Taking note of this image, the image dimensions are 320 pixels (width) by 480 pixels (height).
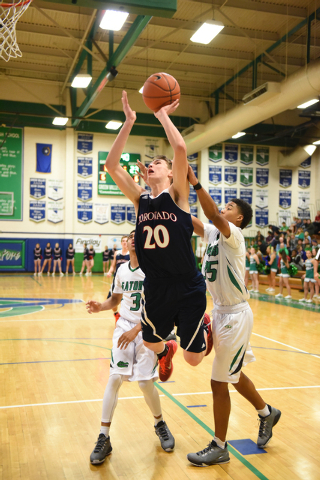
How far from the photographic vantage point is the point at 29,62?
20250 mm

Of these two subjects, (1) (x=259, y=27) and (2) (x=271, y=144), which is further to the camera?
(2) (x=271, y=144)

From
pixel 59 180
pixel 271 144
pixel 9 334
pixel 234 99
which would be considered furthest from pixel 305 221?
pixel 9 334

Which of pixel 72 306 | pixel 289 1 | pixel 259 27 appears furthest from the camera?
pixel 259 27

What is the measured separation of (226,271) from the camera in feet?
11.1

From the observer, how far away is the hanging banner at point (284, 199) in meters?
25.4

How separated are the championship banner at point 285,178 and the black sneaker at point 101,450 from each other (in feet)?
77.6

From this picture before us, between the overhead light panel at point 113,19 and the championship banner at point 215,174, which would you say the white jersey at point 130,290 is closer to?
the overhead light panel at point 113,19

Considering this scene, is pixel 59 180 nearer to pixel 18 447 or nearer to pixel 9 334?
pixel 9 334

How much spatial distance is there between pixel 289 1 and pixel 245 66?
16.6 ft

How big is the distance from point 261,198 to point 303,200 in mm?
2578

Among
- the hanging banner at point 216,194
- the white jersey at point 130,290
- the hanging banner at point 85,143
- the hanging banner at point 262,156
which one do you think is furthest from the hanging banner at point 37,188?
the white jersey at point 130,290

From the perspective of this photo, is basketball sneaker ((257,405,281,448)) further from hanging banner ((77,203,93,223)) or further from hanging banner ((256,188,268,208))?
hanging banner ((256,188,268,208))

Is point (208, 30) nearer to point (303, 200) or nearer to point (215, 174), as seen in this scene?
point (215, 174)

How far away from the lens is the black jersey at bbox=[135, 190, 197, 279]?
286 cm
